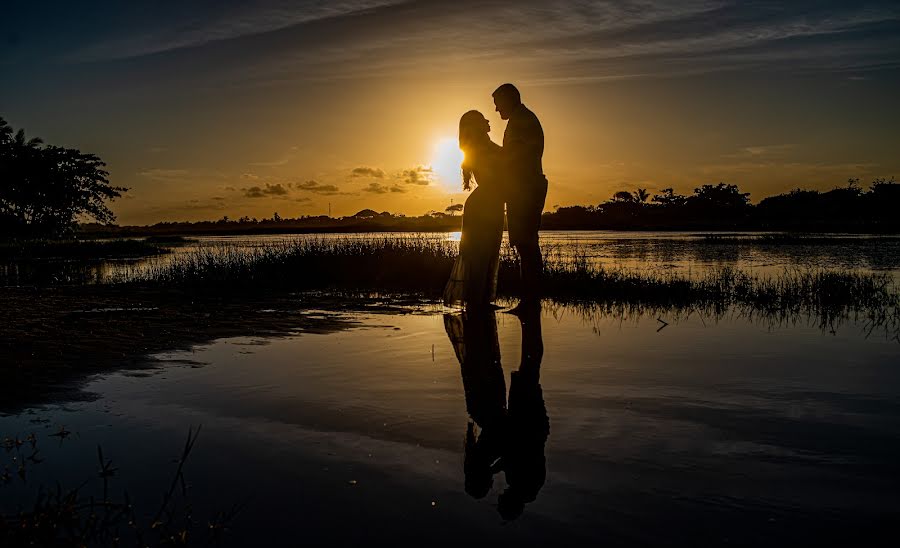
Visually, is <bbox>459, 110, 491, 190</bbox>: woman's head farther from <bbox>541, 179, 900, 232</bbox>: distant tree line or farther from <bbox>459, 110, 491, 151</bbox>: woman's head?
<bbox>541, 179, 900, 232</bbox>: distant tree line

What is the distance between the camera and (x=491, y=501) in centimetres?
387

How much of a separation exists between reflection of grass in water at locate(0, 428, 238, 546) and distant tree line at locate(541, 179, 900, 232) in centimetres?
7113

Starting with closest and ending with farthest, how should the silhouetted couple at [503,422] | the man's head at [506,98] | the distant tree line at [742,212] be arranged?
the silhouetted couple at [503,422] < the man's head at [506,98] < the distant tree line at [742,212]

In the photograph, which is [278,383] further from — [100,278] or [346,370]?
[100,278]

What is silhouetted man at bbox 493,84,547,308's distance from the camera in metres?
11.6

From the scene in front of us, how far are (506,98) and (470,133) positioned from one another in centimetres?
84

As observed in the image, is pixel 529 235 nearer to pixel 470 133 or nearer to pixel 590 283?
pixel 470 133

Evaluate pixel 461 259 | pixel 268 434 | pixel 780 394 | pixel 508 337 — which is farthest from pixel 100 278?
pixel 780 394


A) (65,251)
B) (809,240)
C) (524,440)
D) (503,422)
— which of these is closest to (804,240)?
(809,240)

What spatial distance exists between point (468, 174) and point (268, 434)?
25.3 ft

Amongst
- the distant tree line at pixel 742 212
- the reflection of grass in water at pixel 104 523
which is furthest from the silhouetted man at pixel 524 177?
the distant tree line at pixel 742 212

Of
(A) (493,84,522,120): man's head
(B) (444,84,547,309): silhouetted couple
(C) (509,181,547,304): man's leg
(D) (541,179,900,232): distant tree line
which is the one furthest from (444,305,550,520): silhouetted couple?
(D) (541,179,900,232): distant tree line

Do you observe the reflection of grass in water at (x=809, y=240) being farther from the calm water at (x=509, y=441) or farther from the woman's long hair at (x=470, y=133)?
the calm water at (x=509, y=441)

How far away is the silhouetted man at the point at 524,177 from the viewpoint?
11.6 metres
